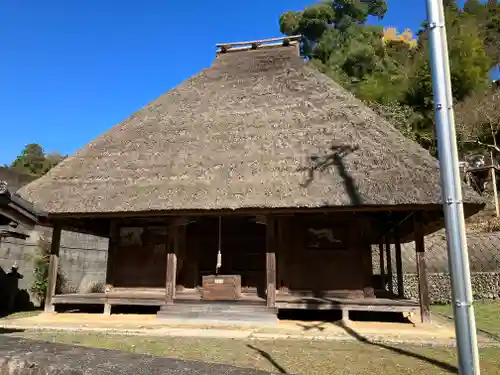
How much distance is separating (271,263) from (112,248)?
207 inches

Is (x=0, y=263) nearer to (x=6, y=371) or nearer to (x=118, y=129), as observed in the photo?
(x=118, y=129)

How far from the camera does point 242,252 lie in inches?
479

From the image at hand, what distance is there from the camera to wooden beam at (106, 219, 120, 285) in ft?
39.8

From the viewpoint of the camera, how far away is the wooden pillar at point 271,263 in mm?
9602

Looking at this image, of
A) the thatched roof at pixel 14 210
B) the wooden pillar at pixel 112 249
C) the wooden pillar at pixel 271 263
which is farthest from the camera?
the wooden pillar at pixel 112 249

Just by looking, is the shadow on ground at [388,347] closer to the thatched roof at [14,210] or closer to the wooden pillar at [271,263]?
the wooden pillar at [271,263]

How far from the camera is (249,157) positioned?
417 inches

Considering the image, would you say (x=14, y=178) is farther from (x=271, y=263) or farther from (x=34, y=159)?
(x=34, y=159)

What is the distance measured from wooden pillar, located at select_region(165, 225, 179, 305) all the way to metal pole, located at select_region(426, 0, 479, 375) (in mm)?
8287

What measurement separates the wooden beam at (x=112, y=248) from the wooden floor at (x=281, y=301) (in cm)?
63

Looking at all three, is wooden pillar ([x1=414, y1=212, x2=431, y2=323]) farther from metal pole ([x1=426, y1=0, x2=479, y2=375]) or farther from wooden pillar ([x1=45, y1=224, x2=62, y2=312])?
wooden pillar ([x1=45, y1=224, x2=62, y2=312])

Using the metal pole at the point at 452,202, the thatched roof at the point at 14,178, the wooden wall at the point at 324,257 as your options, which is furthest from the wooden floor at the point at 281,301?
the thatched roof at the point at 14,178

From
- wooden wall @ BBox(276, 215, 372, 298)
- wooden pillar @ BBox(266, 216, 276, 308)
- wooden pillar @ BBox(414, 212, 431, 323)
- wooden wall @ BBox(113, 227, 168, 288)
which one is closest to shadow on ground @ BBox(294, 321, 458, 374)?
wooden pillar @ BBox(266, 216, 276, 308)

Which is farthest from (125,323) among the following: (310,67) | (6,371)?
(310,67)
